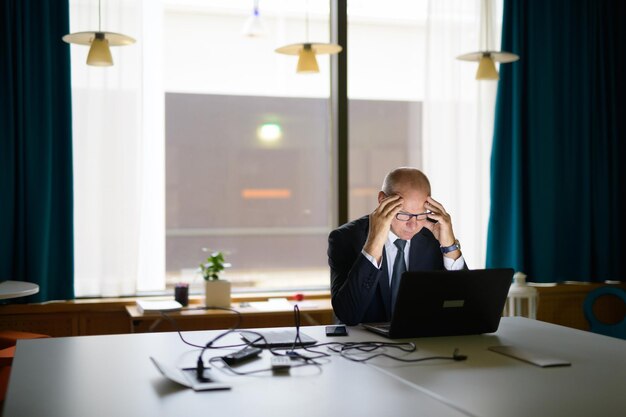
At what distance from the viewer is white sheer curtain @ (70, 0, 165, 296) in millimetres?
4387

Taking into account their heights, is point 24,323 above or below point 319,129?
below

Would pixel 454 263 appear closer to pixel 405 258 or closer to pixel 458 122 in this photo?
pixel 405 258

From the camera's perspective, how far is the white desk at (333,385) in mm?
1690

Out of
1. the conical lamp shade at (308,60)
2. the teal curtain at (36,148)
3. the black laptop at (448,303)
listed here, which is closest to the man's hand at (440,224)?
the black laptop at (448,303)

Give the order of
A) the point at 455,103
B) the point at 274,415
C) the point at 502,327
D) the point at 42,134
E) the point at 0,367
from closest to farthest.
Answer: the point at 274,415 → the point at 502,327 → the point at 0,367 → the point at 42,134 → the point at 455,103

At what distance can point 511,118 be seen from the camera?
505cm

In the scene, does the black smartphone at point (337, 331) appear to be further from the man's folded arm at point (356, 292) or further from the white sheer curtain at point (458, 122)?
the white sheer curtain at point (458, 122)

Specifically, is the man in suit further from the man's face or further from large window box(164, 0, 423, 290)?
large window box(164, 0, 423, 290)

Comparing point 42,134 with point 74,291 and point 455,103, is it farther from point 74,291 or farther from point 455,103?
point 455,103

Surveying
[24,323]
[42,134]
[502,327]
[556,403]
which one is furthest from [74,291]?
[556,403]

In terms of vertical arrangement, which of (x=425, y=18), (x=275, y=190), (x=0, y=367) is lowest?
(x=0, y=367)

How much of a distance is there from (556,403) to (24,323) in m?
3.34

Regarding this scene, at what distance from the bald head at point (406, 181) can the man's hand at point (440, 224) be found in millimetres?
62

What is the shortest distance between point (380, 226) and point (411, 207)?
0.17m
